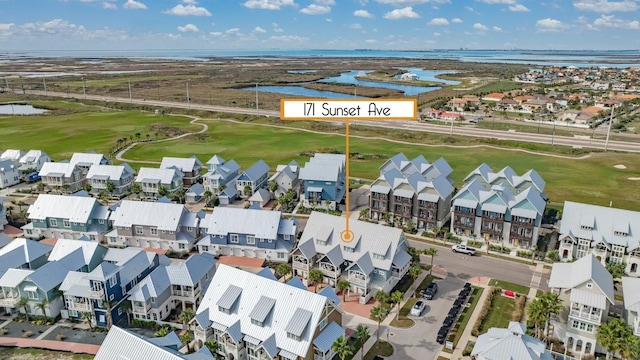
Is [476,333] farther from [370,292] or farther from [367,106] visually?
[367,106]

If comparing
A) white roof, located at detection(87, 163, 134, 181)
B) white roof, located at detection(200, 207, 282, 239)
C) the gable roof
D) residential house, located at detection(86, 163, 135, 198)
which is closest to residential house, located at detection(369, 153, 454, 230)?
white roof, located at detection(200, 207, 282, 239)

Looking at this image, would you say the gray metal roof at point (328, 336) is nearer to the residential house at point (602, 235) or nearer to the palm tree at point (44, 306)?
the palm tree at point (44, 306)

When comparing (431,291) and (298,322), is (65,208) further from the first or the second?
(431,291)

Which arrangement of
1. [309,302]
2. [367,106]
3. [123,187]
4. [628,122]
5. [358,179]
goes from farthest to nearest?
[628,122], [358,179], [123,187], [309,302], [367,106]

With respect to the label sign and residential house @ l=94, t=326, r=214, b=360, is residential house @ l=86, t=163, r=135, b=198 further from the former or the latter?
the label sign

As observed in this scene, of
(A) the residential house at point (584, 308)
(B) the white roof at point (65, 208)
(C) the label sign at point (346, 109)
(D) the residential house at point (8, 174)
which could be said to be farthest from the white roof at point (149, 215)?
(A) the residential house at point (584, 308)

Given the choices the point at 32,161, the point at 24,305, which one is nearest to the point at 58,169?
the point at 32,161

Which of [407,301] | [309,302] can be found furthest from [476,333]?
[309,302]
